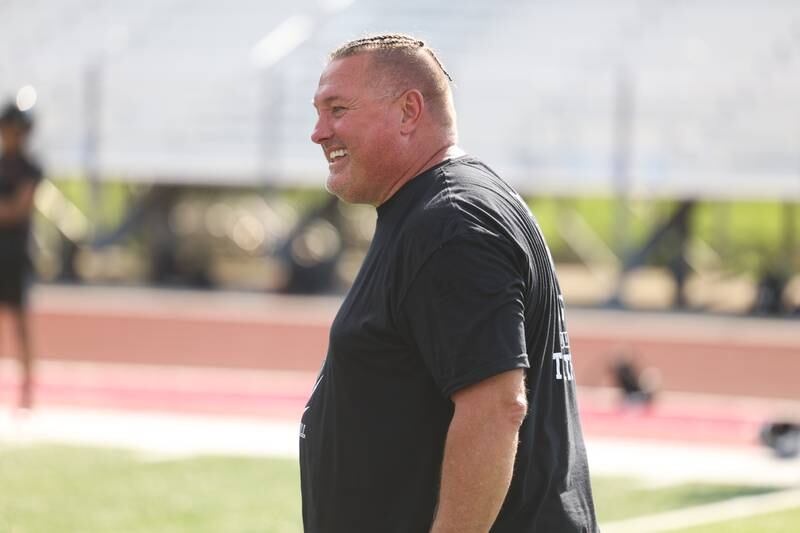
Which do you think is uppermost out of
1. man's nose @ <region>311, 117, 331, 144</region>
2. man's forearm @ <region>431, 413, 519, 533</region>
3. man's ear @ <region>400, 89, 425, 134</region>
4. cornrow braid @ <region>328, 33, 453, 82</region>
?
cornrow braid @ <region>328, 33, 453, 82</region>

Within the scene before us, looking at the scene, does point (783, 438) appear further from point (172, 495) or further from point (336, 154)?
point (336, 154)

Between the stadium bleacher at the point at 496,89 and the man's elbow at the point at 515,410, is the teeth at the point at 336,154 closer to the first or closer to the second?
the man's elbow at the point at 515,410

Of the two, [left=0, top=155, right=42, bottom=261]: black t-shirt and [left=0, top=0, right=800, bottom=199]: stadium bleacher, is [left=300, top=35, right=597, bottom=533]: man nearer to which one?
[left=0, top=155, right=42, bottom=261]: black t-shirt

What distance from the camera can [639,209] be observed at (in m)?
28.3

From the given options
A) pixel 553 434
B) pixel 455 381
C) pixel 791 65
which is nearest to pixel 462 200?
pixel 455 381

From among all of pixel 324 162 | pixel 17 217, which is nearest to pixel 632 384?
pixel 17 217

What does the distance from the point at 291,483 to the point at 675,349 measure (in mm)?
6009

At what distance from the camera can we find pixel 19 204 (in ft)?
29.4

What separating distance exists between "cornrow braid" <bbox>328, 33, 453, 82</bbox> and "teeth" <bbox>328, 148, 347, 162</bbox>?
188 millimetres

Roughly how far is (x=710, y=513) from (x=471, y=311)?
15.8 feet

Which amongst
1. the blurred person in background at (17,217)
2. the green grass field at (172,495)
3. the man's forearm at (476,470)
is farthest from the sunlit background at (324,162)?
the man's forearm at (476,470)

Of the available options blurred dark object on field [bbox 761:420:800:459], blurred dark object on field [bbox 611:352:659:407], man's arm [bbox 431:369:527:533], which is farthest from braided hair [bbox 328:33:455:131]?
blurred dark object on field [bbox 611:352:659:407]

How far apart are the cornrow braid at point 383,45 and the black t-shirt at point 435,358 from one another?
246 mm

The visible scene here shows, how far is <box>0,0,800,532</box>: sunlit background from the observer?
13.3 meters
